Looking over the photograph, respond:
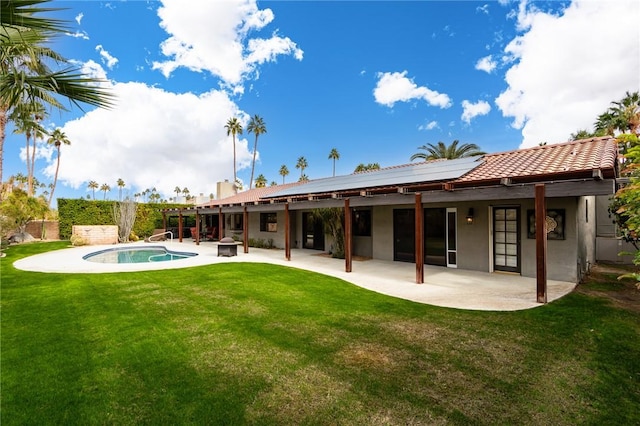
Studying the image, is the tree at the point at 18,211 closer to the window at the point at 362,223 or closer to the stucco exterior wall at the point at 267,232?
the stucco exterior wall at the point at 267,232

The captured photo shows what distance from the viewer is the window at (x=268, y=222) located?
61.5ft

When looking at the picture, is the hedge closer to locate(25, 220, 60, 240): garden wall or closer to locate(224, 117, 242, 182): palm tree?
locate(25, 220, 60, 240): garden wall

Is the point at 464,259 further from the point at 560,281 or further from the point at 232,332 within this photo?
the point at 232,332

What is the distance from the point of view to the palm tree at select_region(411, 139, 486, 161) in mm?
25781

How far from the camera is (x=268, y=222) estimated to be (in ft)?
63.4

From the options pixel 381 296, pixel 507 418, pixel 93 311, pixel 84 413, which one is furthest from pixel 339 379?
pixel 93 311

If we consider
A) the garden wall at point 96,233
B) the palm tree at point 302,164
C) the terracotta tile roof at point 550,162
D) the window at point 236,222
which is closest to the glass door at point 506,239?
the terracotta tile roof at point 550,162

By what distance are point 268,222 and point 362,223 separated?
742 cm

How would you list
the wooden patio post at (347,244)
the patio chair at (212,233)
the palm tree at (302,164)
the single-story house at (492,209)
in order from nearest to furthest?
the single-story house at (492,209) < the wooden patio post at (347,244) < the patio chair at (212,233) < the palm tree at (302,164)

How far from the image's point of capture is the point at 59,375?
12.0 feet

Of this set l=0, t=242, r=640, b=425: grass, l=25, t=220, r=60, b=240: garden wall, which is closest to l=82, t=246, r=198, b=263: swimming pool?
l=0, t=242, r=640, b=425: grass

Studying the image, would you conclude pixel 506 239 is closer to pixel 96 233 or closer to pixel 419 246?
pixel 419 246

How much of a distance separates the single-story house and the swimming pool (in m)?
6.61

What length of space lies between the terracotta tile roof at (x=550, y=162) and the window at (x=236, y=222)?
644 inches
